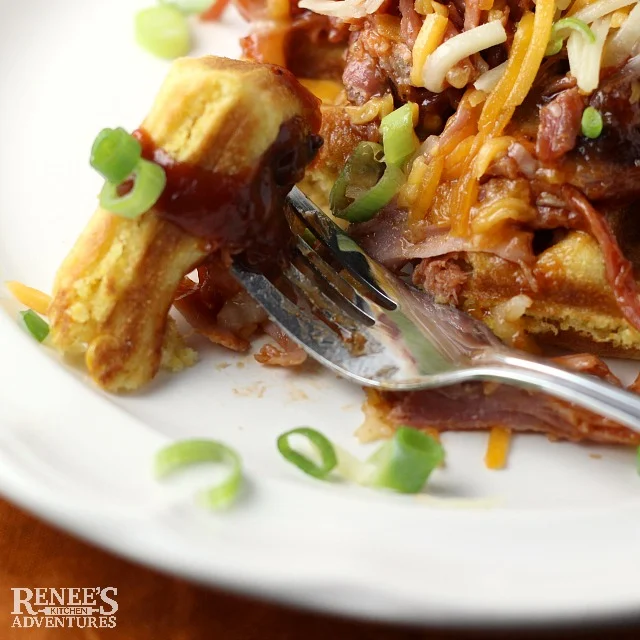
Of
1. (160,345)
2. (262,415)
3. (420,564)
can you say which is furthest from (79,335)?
(420,564)

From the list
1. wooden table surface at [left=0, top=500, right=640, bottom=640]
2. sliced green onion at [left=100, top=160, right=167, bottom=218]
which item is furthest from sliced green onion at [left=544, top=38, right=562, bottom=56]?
wooden table surface at [left=0, top=500, right=640, bottom=640]

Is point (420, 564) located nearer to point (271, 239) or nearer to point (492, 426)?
point (492, 426)

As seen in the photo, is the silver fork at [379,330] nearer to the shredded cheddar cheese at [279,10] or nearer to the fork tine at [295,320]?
the fork tine at [295,320]

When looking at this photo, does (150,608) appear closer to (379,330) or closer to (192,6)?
(379,330)

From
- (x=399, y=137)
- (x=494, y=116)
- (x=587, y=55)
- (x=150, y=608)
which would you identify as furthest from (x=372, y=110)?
(x=150, y=608)

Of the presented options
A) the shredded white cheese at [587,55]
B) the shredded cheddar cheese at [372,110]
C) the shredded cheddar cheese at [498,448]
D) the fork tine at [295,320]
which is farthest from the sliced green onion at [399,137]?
the shredded cheddar cheese at [498,448]

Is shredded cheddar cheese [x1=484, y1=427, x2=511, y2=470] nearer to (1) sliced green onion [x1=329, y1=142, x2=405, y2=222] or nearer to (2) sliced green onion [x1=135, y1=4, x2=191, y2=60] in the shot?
(1) sliced green onion [x1=329, y1=142, x2=405, y2=222]
